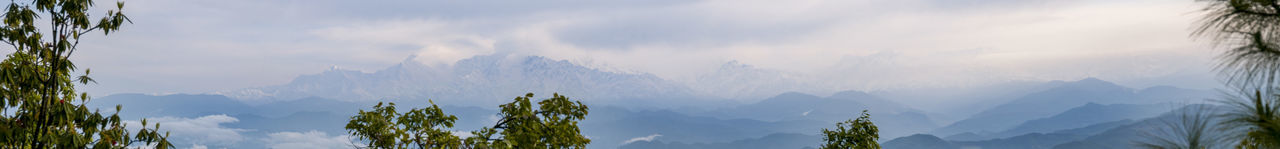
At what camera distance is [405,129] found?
6.57m

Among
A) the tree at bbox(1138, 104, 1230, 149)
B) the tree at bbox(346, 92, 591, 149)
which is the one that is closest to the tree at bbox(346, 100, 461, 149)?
the tree at bbox(346, 92, 591, 149)

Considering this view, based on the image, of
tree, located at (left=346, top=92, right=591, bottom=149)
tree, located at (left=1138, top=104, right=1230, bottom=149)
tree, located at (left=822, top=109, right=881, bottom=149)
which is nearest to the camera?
tree, located at (left=1138, top=104, right=1230, bottom=149)

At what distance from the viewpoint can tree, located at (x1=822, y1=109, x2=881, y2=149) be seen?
A: 48.3 feet

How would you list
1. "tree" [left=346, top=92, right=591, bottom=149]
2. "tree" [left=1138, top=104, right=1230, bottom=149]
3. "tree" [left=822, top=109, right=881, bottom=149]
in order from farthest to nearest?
"tree" [left=822, top=109, right=881, bottom=149], "tree" [left=346, top=92, right=591, bottom=149], "tree" [left=1138, top=104, right=1230, bottom=149]

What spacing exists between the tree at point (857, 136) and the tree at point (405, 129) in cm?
1032

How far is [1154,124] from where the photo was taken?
4539 millimetres

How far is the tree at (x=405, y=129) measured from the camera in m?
6.01

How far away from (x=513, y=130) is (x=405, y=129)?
4.01ft

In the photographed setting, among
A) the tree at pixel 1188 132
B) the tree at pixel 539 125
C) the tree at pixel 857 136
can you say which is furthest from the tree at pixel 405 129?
the tree at pixel 857 136

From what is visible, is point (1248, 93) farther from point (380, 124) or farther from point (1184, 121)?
point (380, 124)

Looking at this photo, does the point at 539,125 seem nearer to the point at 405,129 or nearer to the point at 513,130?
the point at 513,130

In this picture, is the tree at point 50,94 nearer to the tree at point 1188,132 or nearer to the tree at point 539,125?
the tree at point 539,125

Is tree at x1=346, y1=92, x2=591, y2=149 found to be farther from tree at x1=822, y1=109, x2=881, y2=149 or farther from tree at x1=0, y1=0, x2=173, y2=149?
tree at x1=822, y1=109, x2=881, y2=149

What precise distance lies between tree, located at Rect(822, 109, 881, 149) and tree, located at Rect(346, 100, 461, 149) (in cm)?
1032
